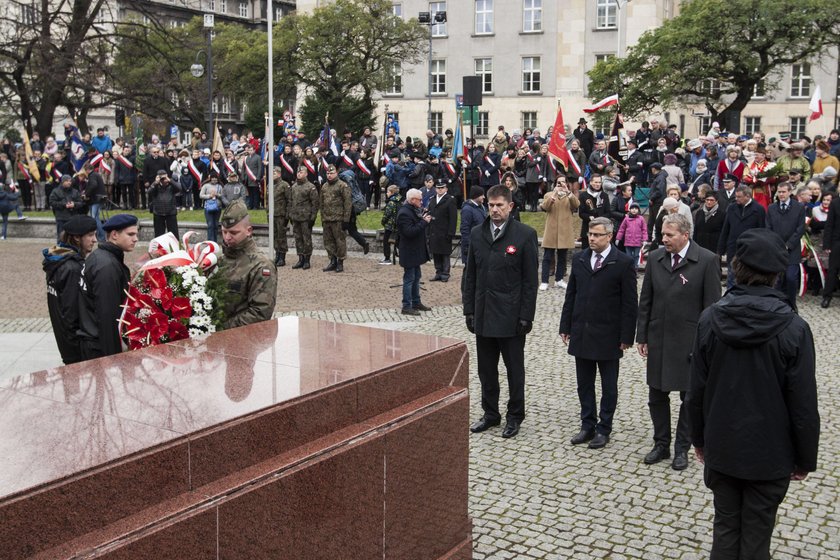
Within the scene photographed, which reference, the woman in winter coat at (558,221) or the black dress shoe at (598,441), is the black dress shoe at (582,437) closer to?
the black dress shoe at (598,441)

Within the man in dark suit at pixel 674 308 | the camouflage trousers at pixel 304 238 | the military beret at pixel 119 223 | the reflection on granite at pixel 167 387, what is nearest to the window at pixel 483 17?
the camouflage trousers at pixel 304 238

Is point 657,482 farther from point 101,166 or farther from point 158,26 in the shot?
point 158,26

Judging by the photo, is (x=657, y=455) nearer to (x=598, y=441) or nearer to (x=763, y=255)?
(x=598, y=441)

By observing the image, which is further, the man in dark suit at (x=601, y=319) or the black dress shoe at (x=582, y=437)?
the black dress shoe at (x=582, y=437)

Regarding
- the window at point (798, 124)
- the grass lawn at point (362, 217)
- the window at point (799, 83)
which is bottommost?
the grass lawn at point (362, 217)

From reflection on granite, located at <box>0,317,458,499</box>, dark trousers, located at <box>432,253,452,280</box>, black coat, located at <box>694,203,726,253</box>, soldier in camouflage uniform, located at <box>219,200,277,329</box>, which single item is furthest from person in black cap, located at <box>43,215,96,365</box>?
black coat, located at <box>694,203,726,253</box>

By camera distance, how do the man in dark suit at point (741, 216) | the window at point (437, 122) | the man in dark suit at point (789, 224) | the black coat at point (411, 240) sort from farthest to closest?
the window at point (437, 122)
the man in dark suit at point (741, 216)
the man in dark suit at point (789, 224)
the black coat at point (411, 240)

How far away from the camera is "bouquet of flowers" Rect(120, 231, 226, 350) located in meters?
5.56

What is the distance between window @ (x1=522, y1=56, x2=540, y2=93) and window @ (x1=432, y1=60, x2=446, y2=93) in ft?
17.8

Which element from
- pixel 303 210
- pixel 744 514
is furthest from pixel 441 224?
pixel 744 514

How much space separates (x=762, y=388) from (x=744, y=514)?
680mm

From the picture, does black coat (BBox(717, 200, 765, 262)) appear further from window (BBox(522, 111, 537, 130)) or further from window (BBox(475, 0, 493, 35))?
window (BBox(475, 0, 493, 35))

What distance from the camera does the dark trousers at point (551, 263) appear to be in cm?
1645

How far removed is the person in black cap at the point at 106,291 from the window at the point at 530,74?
5453 cm
